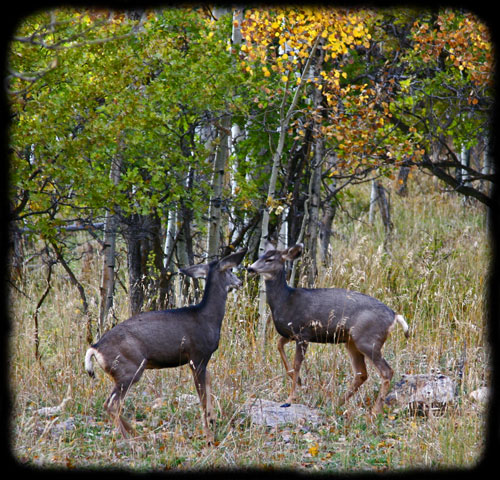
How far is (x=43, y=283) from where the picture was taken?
11.9 m

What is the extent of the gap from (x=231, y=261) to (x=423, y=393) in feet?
7.09

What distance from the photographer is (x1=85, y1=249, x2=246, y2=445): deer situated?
541 cm

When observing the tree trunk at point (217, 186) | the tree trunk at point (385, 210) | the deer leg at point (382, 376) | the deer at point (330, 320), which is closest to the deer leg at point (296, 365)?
the deer at point (330, 320)

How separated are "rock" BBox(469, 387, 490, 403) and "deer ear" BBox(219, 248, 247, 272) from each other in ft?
7.99

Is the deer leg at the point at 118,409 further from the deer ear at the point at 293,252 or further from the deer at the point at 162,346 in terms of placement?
the deer ear at the point at 293,252

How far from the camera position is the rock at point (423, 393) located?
6.16 meters

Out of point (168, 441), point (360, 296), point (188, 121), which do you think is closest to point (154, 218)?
point (188, 121)

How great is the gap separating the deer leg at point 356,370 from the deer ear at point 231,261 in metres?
1.42

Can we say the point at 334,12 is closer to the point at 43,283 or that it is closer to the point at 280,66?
the point at 280,66

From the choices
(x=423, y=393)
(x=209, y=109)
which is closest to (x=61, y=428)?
(x=423, y=393)

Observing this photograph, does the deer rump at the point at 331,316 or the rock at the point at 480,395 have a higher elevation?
the deer rump at the point at 331,316

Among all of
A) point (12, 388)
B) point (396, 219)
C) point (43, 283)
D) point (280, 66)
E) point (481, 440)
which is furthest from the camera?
point (396, 219)

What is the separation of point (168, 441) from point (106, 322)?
9.40ft

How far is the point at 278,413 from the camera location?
609 cm
